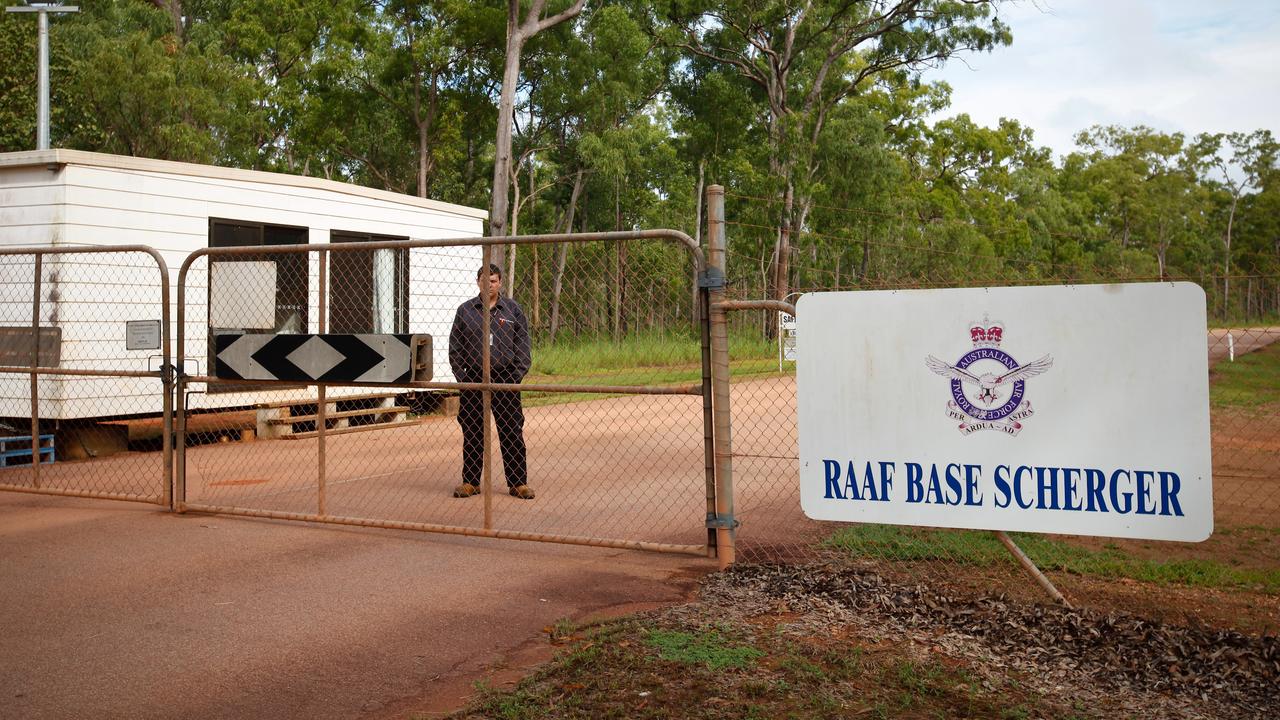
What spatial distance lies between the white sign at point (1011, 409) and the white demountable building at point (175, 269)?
5.88m

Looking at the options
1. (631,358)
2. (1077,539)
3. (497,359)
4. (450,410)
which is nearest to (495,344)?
(497,359)

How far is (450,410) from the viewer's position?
1542cm

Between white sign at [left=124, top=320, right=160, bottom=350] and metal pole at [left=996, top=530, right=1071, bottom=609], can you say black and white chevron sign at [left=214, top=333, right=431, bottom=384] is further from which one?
metal pole at [left=996, top=530, right=1071, bottom=609]

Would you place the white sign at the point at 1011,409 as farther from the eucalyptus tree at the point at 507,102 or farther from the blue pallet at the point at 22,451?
the eucalyptus tree at the point at 507,102

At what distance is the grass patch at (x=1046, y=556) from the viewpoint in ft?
20.2

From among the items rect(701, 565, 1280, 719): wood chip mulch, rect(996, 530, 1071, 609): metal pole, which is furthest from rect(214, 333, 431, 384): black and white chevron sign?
rect(996, 530, 1071, 609): metal pole

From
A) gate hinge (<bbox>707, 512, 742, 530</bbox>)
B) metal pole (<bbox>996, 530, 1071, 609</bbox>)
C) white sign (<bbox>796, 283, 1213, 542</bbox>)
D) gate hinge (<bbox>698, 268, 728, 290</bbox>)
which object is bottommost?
metal pole (<bbox>996, 530, 1071, 609</bbox>)

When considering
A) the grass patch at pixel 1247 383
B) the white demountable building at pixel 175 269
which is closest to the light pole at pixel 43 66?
the white demountable building at pixel 175 269

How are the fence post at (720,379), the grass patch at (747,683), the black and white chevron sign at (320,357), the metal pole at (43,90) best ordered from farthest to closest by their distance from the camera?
the metal pole at (43,90) → the black and white chevron sign at (320,357) → the fence post at (720,379) → the grass patch at (747,683)

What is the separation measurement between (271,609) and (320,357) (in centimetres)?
228

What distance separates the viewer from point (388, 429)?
14.0 meters

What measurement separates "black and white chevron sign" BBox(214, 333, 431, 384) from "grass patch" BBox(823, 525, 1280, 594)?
3024mm

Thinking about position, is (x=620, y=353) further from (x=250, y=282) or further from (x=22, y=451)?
(x=22, y=451)

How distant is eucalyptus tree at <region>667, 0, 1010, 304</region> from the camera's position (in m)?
34.8
